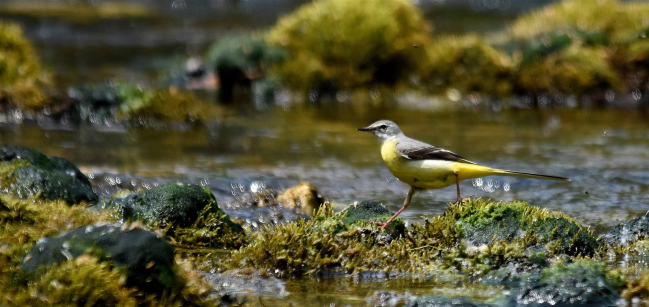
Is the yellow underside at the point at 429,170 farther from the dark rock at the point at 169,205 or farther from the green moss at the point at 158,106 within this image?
the green moss at the point at 158,106

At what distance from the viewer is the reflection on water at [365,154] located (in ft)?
26.8

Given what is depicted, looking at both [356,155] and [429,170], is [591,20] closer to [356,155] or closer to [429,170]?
[356,155]

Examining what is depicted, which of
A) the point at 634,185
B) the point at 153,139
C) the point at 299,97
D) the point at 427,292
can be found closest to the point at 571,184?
the point at 634,185

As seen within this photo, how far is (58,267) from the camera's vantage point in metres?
3.80

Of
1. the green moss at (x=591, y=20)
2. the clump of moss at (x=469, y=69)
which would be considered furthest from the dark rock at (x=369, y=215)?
the green moss at (x=591, y=20)

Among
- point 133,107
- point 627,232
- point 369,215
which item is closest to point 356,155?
point 133,107

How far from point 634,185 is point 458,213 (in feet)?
11.7

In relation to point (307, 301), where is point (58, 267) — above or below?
above

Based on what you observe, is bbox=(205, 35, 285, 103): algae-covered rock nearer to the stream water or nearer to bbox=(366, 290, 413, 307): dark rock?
the stream water

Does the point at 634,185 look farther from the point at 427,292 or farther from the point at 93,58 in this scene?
the point at 93,58

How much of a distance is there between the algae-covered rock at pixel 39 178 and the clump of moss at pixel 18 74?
20.0ft

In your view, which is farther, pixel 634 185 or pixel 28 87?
pixel 28 87

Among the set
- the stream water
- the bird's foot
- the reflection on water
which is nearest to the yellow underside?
the bird's foot

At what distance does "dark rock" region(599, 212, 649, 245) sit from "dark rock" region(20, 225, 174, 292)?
135 inches
